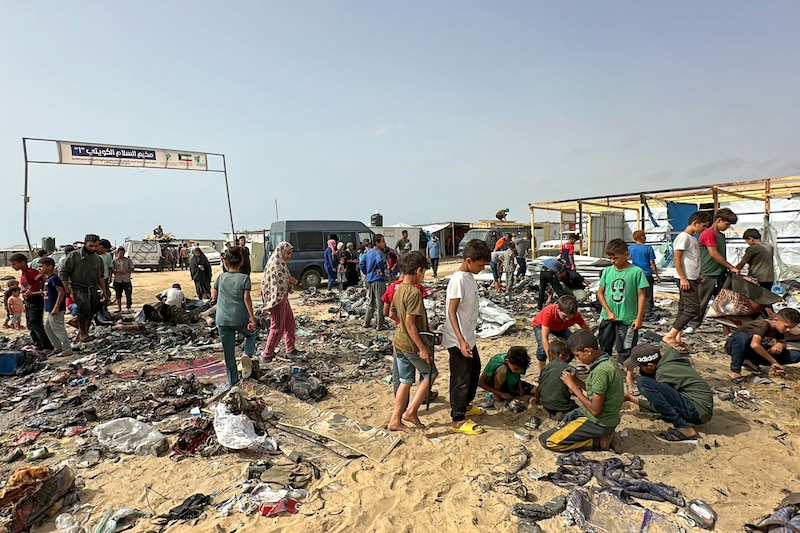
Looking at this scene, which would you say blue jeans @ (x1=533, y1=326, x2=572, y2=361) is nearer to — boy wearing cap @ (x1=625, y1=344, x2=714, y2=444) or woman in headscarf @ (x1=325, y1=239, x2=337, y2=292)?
boy wearing cap @ (x1=625, y1=344, x2=714, y2=444)

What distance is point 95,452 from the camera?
3.28 m

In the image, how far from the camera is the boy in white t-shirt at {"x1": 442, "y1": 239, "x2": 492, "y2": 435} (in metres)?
3.40

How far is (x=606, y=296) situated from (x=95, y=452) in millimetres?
4849

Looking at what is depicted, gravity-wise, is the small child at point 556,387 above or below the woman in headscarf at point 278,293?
below

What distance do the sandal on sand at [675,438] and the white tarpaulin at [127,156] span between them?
15.3m

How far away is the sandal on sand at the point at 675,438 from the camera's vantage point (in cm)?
333

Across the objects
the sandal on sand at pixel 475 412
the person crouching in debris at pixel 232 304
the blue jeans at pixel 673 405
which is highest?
the person crouching in debris at pixel 232 304

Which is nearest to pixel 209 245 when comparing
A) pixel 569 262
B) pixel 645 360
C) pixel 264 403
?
pixel 569 262

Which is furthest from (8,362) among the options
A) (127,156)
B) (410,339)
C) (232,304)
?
(127,156)

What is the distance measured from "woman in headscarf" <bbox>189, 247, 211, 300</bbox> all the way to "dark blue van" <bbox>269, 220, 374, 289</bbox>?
2.53 m

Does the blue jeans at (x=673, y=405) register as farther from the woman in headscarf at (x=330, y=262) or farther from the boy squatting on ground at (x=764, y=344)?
the woman in headscarf at (x=330, y=262)

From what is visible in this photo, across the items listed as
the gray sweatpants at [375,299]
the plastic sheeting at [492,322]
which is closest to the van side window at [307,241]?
the gray sweatpants at [375,299]

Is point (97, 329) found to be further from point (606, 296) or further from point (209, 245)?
point (209, 245)

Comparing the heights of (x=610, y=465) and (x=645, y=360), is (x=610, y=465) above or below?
below
